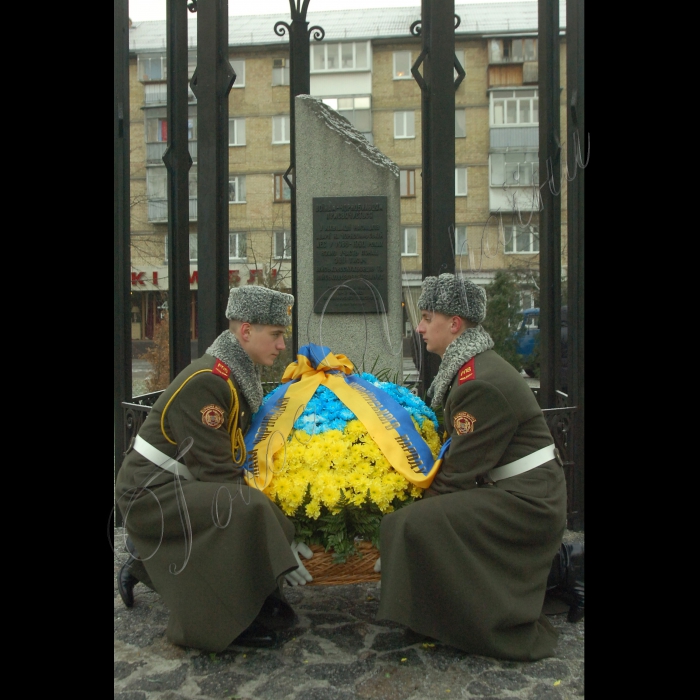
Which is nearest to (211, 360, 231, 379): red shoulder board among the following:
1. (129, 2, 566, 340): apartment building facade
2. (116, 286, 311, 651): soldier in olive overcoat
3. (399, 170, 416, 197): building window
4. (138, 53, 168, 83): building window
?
(116, 286, 311, 651): soldier in olive overcoat

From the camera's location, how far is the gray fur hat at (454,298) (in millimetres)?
3455

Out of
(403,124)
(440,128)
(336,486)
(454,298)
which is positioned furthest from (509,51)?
(336,486)

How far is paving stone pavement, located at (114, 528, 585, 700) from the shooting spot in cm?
302

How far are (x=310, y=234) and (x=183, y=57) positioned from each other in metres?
2.04

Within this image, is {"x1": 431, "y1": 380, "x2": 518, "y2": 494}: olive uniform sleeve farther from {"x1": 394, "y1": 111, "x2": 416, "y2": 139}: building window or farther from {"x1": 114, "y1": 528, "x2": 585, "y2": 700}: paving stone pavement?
{"x1": 394, "y1": 111, "x2": 416, "y2": 139}: building window

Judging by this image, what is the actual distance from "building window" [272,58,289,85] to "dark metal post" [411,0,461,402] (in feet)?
46.7

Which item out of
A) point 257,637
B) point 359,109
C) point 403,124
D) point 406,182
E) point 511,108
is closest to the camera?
point 257,637

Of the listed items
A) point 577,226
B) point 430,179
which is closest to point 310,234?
point 430,179

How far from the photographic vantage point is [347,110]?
765 inches

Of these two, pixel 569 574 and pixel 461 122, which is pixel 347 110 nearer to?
pixel 461 122

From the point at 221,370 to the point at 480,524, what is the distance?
137 centimetres

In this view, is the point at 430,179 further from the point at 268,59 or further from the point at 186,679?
the point at 268,59

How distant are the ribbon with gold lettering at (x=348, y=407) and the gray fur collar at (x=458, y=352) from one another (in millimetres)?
267

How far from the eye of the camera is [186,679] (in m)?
3.14
